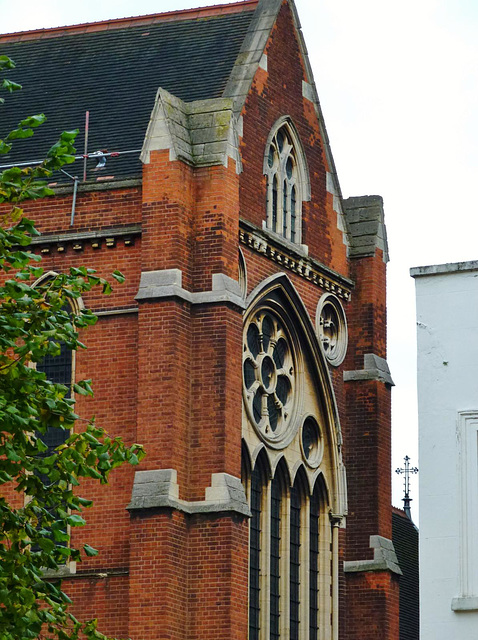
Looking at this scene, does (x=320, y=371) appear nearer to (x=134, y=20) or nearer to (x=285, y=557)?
(x=285, y=557)

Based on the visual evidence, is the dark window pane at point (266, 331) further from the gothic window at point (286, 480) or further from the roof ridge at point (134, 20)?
the roof ridge at point (134, 20)

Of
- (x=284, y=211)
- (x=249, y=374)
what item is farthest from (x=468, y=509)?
(x=284, y=211)

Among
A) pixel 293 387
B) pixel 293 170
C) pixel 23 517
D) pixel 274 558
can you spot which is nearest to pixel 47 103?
pixel 293 170

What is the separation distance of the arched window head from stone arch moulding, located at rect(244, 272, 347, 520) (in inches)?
45.8

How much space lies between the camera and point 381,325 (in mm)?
40438

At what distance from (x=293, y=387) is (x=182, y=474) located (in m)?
5.41

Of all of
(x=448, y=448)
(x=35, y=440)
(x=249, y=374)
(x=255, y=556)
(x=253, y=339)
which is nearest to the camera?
(x=35, y=440)

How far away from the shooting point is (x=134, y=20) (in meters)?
41.3

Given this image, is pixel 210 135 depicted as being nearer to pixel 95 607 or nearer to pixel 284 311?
pixel 284 311

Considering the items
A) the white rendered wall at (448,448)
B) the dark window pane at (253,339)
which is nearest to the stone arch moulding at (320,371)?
the dark window pane at (253,339)

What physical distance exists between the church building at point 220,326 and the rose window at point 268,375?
4cm

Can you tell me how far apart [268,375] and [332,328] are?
271cm

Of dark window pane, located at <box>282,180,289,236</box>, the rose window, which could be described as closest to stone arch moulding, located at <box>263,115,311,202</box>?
dark window pane, located at <box>282,180,289,236</box>

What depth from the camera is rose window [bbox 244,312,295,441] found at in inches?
1446
